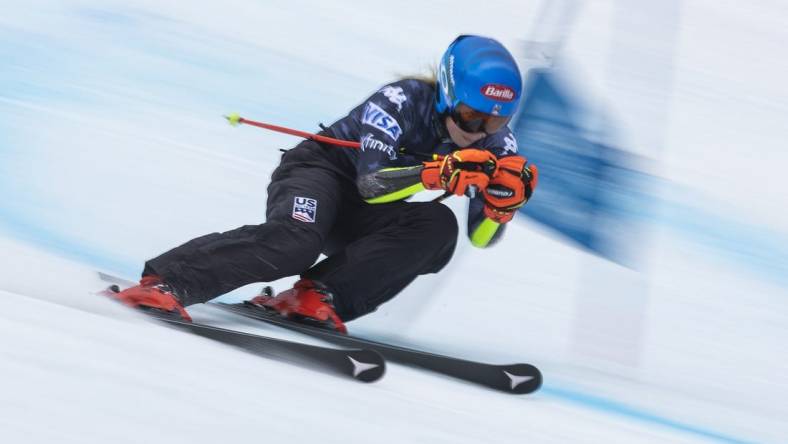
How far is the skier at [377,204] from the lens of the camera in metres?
3.15

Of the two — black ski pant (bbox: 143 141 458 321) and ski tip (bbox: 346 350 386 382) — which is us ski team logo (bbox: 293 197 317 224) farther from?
ski tip (bbox: 346 350 386 382)

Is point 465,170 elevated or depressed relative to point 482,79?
depressed

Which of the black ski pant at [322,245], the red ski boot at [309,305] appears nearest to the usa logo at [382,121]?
the black ski pant at [322,245]

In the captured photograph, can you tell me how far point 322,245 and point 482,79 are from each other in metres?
0.72

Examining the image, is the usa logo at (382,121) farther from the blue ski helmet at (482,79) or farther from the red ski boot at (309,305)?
the red ski boot at (309,305)

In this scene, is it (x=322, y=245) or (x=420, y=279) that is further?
(x=420, y=279)

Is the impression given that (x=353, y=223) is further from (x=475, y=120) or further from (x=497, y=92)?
(x=497, y=92)

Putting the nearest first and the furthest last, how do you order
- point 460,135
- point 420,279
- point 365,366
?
point 365,366
point 460,135
point 420,279

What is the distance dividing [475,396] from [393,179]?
2.56 feet

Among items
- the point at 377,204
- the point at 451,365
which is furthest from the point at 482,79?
the point at 451,365

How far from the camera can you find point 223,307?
3559 millimetres

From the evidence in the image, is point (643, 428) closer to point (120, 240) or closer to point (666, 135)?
point (120, 240)

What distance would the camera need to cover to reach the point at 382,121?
336 centimetres

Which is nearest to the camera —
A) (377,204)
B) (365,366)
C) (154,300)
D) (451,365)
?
(365,366)
